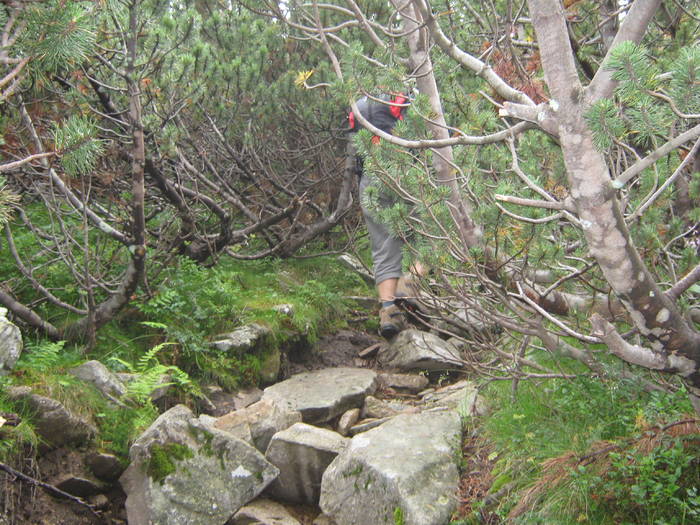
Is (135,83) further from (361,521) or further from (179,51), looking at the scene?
(361,521)

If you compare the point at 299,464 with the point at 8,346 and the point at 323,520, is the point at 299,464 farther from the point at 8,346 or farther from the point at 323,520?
the point at 8,346

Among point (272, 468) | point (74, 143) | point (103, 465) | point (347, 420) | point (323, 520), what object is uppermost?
point (74, 143)

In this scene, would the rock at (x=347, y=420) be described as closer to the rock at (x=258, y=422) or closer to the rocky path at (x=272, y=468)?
the rocky path at (x=272, y=468)

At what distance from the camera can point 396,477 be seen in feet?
12.1

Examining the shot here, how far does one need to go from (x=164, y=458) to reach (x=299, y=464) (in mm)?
958

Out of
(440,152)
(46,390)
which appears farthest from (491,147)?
(46,390)

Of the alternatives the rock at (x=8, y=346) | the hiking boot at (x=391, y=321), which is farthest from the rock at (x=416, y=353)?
the rock at (x=8, y=346)

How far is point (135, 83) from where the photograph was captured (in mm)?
4441

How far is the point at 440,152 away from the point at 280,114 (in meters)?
3.82

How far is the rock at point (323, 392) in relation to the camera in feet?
16.8

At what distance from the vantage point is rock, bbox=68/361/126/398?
14.4 ft

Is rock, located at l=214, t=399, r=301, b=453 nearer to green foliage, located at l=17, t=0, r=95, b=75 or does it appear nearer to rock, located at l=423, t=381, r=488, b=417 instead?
rock, located at l=423, t=381, r=488, b=417

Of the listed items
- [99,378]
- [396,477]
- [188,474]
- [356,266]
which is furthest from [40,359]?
[356,266]

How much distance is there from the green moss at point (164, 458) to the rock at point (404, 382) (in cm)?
227
